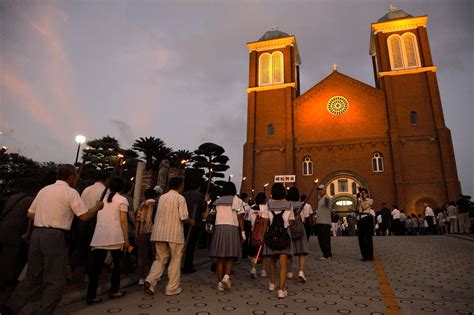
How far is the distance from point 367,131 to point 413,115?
4.05m

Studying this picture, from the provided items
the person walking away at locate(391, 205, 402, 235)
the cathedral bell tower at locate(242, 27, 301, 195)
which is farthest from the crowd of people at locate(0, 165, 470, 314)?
the cathedral bell tower at locate(242, 27, 301, 195)

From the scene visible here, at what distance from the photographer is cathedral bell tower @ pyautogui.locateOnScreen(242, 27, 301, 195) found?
88.6 ft

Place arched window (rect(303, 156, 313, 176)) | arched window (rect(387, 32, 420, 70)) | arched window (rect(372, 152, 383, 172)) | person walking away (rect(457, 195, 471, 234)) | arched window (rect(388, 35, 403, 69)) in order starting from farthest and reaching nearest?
arched window (rect(388, 35, 403, 69)) → arched window (rect(387, 32, 420, 70)) → arched window (rect(303, 156, 313, 176)) → arched window (rect(372, 152, 383, 172)) → person walking away (rect(457, 195, 471, 234))

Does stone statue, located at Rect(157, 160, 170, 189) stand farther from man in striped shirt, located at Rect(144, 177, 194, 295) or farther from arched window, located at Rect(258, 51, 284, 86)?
arched window, located at Rect(258, 51, 284, 86)

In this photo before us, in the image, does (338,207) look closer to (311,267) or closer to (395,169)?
(395,169)

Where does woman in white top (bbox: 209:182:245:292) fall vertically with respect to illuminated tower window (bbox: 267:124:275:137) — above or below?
below

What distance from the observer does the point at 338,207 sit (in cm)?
2517

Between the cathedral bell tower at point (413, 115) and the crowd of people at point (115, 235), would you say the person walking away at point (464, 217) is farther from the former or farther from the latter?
the crowd of people at point (115, 235)

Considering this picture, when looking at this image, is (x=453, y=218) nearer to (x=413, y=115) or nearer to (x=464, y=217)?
(x=464, y=217)

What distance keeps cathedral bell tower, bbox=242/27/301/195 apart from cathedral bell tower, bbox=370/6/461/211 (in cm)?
877

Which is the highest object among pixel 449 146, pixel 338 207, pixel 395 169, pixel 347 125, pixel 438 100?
pixel 438 100

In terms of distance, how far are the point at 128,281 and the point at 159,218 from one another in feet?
4.97

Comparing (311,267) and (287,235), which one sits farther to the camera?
(311,267)

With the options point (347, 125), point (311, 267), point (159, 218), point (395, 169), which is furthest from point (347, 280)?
point (347, 125)
